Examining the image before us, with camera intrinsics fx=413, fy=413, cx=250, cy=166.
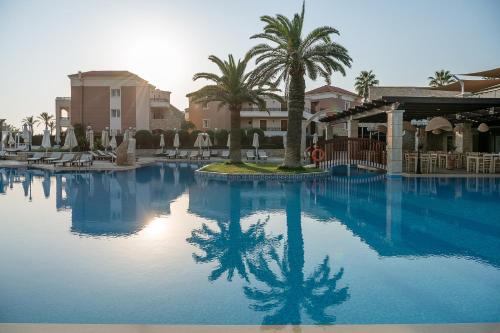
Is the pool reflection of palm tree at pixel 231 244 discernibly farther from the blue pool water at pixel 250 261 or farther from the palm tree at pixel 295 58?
the palm tree at pixel 295 58

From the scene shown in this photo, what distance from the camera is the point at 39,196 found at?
14.6 meters

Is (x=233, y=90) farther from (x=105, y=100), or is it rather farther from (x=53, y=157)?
(x=105, y=100)

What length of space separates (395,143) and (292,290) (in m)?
17.7

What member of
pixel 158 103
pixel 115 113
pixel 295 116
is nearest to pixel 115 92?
pixel 115 113

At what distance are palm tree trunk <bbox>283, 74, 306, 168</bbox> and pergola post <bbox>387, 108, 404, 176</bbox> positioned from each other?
15.3ft

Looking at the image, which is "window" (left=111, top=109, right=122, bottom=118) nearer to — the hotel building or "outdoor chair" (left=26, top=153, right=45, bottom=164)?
the hotel building

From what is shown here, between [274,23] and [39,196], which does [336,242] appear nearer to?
[39,196]

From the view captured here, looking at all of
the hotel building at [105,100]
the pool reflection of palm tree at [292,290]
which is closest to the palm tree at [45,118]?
the hotel building at [105,100]

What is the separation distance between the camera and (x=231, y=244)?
25.6 feet

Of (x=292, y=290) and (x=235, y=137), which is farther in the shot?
(x=235, y=137)

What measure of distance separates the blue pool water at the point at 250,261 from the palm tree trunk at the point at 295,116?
364 inches

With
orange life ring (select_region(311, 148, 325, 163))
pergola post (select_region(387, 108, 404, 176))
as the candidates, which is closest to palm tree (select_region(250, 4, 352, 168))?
orange life ring (select_region(311, 148, 325, 163))

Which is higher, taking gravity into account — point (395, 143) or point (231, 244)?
point (395, 143)

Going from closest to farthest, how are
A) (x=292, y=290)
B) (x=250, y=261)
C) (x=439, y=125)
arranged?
1. (x=292, y=290)
2. (x=250, y=261)
3. (x=439, y=125)
